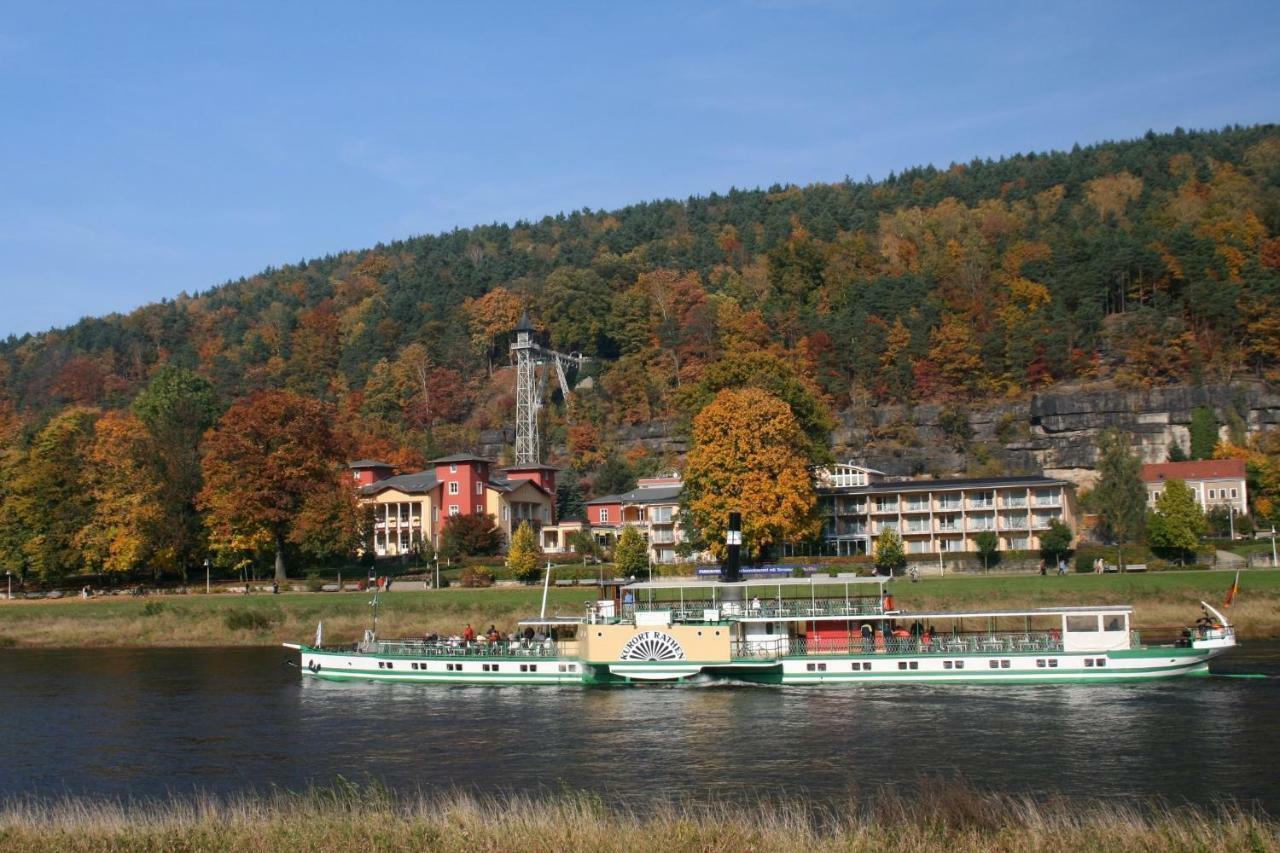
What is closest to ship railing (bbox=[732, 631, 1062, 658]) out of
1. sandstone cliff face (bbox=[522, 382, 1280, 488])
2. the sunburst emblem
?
the sunburst emblem

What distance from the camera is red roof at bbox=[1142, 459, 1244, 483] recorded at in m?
104

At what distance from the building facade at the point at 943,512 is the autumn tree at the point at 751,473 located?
32.8 ft

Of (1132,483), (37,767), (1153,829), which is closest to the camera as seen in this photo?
(1153,829)

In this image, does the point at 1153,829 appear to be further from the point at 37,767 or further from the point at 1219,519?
the point at 1219,519

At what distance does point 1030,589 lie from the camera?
68375 mm

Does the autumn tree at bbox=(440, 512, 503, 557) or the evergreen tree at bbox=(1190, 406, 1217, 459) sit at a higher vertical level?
the evergreen tree at bbox=(1190, 406, 1217, 459)

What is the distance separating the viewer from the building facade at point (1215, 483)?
101875 millimetres

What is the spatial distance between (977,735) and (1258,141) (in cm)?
16830

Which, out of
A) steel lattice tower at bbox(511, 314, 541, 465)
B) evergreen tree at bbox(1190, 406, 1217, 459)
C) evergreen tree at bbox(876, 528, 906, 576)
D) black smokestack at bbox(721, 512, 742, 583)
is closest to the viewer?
black smokestack at bbox(721, 512, 742, 583)

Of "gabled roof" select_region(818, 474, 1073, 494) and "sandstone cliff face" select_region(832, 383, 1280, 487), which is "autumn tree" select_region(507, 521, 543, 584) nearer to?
"gabled roof" select_region(818, 474, 1073, 494)

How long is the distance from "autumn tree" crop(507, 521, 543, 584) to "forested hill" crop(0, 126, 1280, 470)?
2193 centimetres

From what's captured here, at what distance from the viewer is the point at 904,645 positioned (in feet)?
165

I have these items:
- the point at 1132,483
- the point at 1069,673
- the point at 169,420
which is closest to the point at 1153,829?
the point at 1069,673

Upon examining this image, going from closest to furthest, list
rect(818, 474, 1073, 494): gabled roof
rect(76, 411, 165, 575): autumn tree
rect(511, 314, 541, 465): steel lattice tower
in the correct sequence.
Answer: rect(76, 411, 165, 575): autumn tree → rect(818, 474, 1073, 494): gabled roof → rect(511, 314, 541, 465): steel lattice tower
